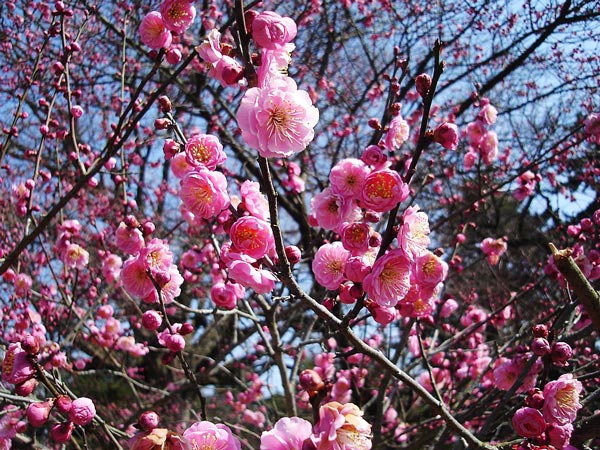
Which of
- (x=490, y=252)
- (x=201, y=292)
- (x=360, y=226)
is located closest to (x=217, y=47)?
(x=360, y=226)

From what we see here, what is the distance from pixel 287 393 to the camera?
320 cm

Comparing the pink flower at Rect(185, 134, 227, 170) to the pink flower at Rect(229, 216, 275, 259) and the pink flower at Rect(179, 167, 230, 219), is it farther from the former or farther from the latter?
the pink flower at Rect(229, 216, 275, 259)

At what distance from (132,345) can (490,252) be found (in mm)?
3118

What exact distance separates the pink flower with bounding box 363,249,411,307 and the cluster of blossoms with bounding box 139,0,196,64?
3.63 ft

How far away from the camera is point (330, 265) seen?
172 cm

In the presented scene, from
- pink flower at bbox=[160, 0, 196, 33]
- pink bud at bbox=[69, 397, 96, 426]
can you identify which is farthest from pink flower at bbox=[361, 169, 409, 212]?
pink bud at bbox=[69, 397, 96, 426]

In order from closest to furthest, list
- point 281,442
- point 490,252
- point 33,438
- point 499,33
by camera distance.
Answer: point 281,442 → point 33,438 → point 490,252 → point 499,33

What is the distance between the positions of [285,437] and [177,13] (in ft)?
4.70

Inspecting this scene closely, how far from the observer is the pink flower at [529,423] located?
1480 mm

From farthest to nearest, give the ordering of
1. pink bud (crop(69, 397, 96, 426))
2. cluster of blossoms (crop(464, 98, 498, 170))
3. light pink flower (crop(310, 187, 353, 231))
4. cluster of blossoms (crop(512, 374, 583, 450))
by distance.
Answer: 1. cluster of blossoms (crop(464, 98, 498, 170))
2. light pink flower (crop(310, 187, 353, 231))
3. cluster of blossoms (crop(512, 374, 583, 450))
4. pink bud (crop(69, 397, 96, 426))

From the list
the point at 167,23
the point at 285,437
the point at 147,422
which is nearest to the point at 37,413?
the point at 147,422

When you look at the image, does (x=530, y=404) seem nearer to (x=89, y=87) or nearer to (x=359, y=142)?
(x=359, y=142)

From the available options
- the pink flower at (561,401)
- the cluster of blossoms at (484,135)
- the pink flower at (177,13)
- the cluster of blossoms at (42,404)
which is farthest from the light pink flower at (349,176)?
Result: the cluster of blossoms at (484,135)

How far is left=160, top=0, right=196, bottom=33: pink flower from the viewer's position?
1712 millimetres
